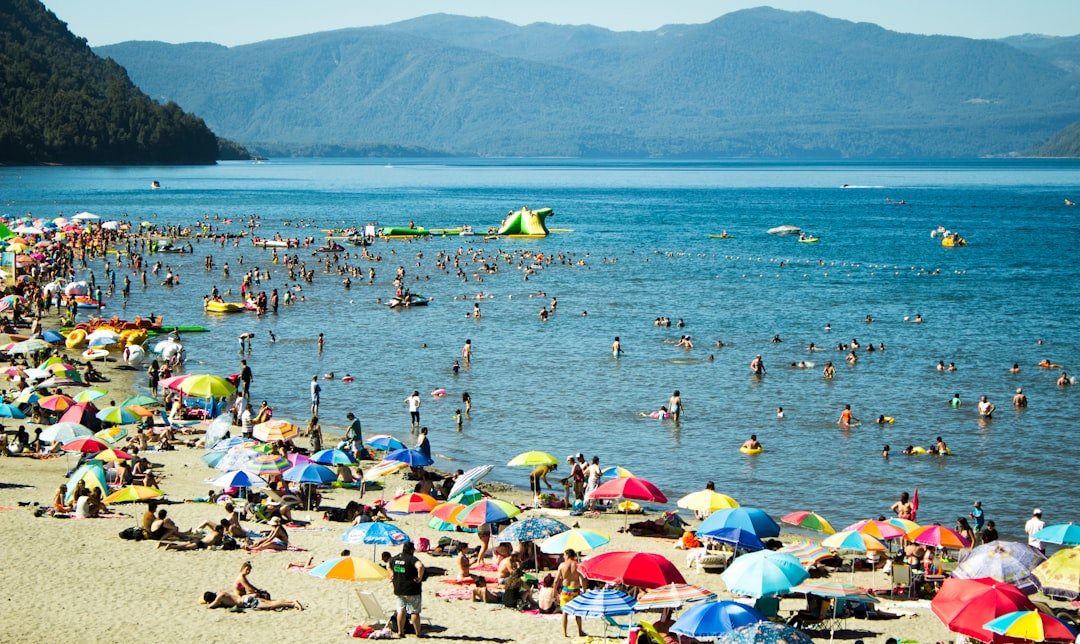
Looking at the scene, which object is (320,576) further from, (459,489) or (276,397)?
(276,397)

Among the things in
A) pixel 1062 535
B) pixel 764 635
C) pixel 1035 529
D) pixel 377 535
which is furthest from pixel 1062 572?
pixel 377 535

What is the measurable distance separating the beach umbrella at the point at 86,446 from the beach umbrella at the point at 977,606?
57.8 feet

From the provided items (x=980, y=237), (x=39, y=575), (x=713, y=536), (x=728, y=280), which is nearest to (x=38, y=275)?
(x=728, y=280)

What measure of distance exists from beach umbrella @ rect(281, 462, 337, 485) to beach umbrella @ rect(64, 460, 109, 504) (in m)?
3.39

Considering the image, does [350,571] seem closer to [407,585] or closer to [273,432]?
[407,585]

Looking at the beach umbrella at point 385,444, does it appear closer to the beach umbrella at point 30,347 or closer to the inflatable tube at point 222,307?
the beach umbrella at point 30,347

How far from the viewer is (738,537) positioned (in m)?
20.2

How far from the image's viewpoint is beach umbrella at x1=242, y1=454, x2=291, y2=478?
2434 cm

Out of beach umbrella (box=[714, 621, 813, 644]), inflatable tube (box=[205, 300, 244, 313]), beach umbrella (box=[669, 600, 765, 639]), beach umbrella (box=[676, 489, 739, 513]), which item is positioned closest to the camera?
beach umbrella (box=[714, 621, 813, 644])

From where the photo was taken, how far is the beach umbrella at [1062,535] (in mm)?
21406

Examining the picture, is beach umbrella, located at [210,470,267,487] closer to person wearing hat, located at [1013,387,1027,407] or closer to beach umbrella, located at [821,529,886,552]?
beach umbrella, located at [821,529,886,552]

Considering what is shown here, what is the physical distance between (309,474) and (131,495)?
3.32 m

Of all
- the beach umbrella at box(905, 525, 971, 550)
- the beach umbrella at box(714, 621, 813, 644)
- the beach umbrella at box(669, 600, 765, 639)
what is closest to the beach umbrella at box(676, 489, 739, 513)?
the beach umbrella at box(905, 525, 971, 550)

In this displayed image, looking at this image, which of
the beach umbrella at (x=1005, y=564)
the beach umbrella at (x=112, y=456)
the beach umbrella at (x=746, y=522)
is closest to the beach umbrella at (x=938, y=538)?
the beach umbrella at (x=1005, y=564)
